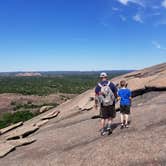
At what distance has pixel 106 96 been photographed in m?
11.2

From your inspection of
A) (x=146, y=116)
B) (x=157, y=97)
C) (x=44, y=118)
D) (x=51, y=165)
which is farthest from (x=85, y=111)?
(x=51, y=165)

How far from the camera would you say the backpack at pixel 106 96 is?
11.2 metres

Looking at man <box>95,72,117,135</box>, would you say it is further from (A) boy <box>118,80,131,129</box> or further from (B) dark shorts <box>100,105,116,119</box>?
(A) boy <box>118,80,131,129</box>

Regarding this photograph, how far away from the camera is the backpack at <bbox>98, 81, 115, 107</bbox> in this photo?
440 inches

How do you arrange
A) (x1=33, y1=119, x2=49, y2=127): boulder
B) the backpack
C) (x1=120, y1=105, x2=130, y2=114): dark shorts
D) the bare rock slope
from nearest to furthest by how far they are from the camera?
the bare rock slope, the backpack, (x1=120, y1=105, x2=130, y2=114): dark shorts, (x1=33, y1=119, x2=49, y2=127): boulder

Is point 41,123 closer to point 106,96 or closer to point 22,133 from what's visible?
point 22,133

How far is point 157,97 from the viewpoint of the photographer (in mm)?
15617

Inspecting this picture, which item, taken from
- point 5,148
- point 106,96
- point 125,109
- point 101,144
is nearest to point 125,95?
point 125,109

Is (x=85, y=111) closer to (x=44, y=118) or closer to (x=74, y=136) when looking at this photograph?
(x=44, y=118)

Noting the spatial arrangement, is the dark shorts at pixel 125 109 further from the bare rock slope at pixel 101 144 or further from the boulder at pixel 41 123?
the boulder at pixel 41 123

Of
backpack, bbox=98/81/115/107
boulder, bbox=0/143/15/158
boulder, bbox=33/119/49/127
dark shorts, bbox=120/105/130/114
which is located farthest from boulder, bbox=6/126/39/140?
dark shorts, bbox=120/105/130/114

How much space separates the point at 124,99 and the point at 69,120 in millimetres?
5496

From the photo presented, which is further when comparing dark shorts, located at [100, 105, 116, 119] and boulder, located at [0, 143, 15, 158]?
boulder, located at [0, 143, 15, 158]

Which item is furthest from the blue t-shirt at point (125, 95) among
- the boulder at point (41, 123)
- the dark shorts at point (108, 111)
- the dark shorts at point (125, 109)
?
the boulder at point (41, 123)
